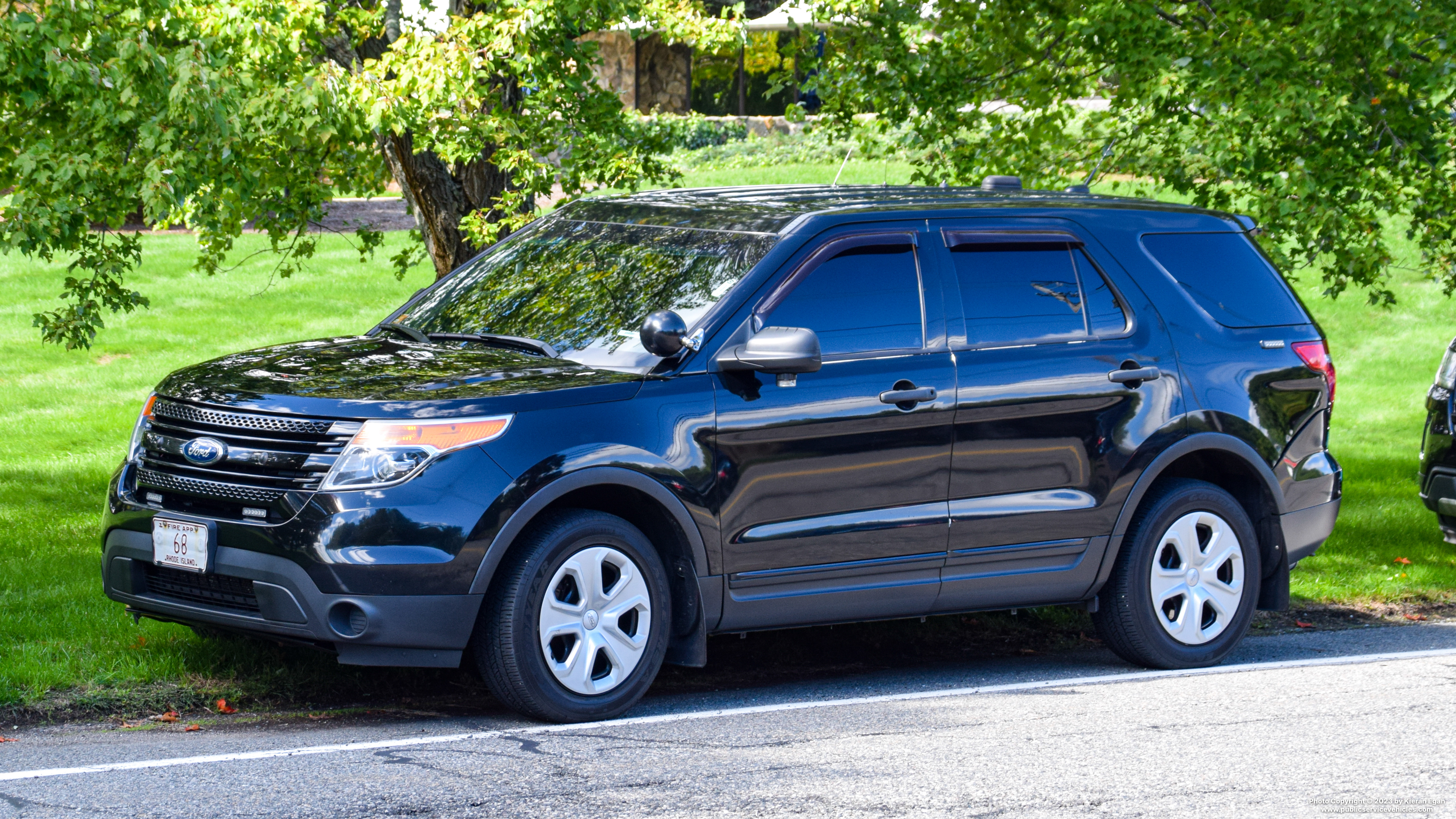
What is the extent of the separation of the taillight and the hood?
3.34 metres

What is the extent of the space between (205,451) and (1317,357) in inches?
193

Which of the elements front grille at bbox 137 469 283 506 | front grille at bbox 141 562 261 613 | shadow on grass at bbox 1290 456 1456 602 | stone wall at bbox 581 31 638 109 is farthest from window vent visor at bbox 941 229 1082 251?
stone wall at bbox 581 31 638 109

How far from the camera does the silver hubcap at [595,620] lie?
5684 mm

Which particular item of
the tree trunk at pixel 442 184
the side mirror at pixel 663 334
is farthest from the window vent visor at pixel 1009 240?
the tree trunk at pixel 442 184

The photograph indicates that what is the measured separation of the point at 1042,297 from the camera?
6.87 m

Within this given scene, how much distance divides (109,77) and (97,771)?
4445 mm

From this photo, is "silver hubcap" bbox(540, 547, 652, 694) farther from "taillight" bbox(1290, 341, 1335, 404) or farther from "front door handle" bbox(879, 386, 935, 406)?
"taillight" bbox(1290, 341, 1335, 404)

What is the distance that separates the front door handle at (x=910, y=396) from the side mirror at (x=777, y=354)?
39cm

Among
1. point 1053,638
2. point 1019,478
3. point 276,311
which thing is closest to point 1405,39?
point 1053,638

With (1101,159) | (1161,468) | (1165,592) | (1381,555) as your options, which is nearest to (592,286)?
(1161,468)

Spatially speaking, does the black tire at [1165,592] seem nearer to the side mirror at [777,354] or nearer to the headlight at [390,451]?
the side mirror at [777,354]

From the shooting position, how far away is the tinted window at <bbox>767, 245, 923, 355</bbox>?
6305 millimetres

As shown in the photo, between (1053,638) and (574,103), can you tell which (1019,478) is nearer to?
(1053,638)

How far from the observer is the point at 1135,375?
6.89m
